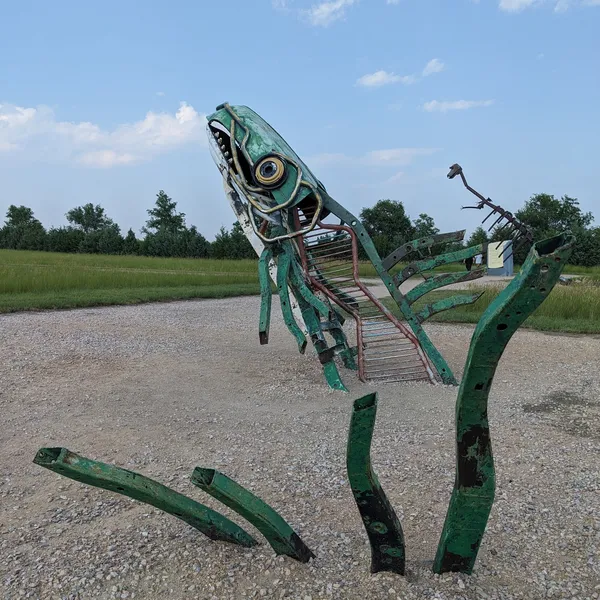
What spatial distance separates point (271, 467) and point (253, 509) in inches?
51.4

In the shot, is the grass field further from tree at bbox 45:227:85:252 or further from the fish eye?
tree at bbox 45:227:85:252

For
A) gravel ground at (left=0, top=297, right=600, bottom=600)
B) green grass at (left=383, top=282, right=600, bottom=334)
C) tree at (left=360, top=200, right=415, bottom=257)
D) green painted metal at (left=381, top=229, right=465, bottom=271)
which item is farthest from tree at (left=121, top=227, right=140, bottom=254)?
green painted metal at (left=381, top=229, right=465, bottom=271)

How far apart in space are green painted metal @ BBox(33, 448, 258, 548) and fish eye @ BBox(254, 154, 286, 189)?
3159mm

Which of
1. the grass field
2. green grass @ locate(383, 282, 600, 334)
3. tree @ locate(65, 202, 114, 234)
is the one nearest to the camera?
green grass @ locate(383, 282, 600, 334)

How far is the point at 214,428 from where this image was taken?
408cm

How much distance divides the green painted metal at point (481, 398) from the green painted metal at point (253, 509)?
Result: 0.58 meters

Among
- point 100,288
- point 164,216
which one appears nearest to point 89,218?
point 164,216

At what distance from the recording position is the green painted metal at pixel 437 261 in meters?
4.79

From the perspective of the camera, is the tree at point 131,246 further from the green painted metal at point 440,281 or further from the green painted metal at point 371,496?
the green painted metal at point 371,496

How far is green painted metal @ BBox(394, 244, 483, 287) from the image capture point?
4.79 metres

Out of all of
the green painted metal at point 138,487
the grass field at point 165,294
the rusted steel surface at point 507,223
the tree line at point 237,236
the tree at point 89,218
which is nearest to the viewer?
the green painted metal at point 138,487

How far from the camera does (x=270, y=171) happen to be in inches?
189

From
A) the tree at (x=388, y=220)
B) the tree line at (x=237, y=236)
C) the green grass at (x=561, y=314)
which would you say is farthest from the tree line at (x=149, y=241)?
the green grass at (x=561, y=314)

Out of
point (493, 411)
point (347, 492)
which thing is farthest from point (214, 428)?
point (493, 411)
